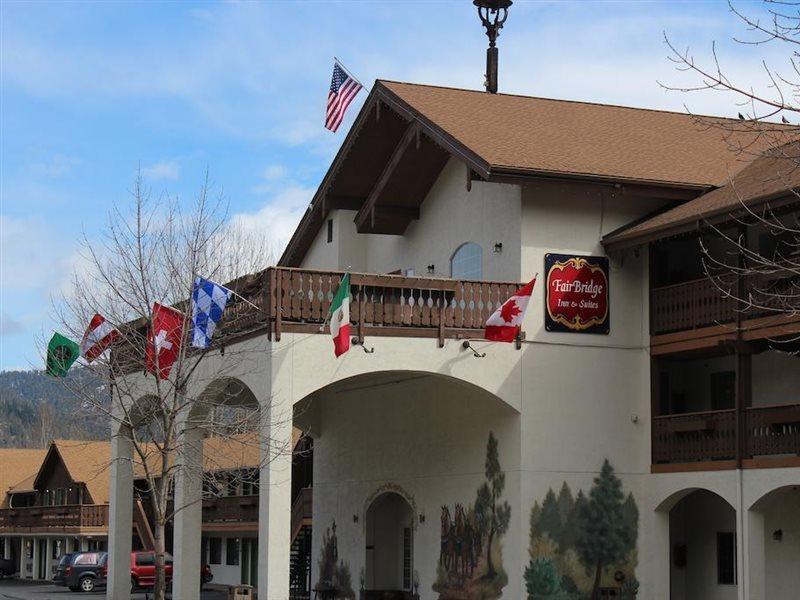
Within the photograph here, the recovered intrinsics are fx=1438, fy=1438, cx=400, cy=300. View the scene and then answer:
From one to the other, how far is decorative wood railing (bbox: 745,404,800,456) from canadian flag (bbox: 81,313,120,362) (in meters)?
12.9

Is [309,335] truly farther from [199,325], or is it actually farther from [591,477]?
[591,477]

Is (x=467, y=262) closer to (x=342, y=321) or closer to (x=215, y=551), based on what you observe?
(x=342, y=321)

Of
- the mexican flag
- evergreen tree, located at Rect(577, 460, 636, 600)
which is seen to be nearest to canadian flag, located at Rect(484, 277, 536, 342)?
evergreen tree, located at Rect(577, 460, 636, 600)

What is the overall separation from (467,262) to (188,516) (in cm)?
816

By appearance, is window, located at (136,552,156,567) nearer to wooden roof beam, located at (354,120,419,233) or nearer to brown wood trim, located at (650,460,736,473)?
wooden roof beam, located at (354,120,419,233)

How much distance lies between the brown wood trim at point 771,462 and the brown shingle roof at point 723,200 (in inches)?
174

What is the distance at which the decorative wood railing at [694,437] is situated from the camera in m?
26.6

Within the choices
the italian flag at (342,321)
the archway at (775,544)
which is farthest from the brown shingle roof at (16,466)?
the archway at (775,544)

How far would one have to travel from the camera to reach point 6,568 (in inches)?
2756

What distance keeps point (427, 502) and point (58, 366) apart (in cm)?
842

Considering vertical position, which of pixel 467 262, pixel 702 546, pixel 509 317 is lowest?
pixel 702 546

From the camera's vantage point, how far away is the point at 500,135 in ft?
97.2

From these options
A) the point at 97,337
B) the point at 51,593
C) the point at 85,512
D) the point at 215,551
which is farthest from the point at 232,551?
the point at 97,337

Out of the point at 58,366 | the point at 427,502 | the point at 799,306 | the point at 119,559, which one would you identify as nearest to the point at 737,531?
the point at 799,306
